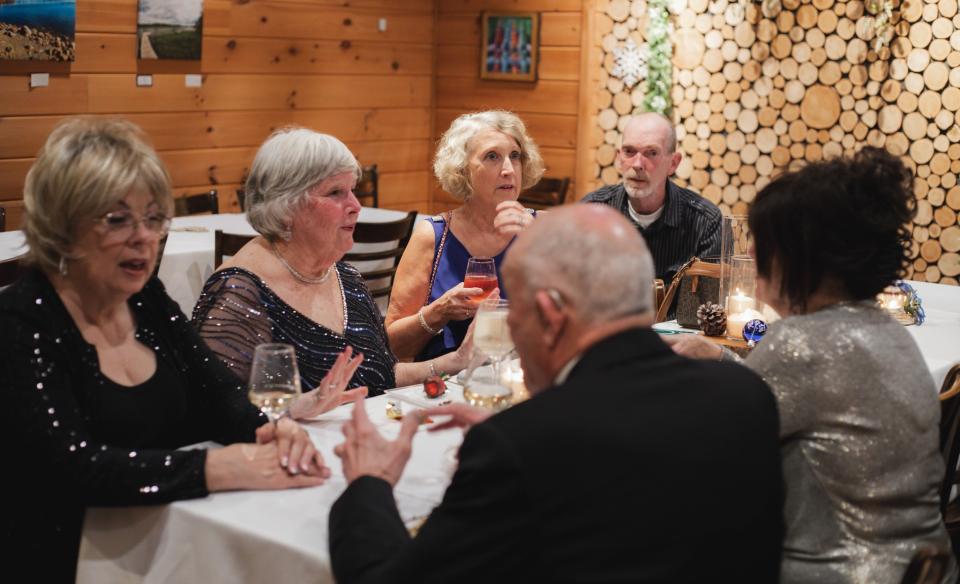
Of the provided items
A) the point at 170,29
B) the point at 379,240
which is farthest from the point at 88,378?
the point at 170,29

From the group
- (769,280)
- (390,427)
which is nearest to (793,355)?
(769,280)

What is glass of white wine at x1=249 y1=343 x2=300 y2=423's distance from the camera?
77.4 inches

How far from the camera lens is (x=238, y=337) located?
8.46ft

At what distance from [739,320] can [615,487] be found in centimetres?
194

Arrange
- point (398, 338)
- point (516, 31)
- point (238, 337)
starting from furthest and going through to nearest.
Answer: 1. point (516, 31)
2. point (398, 338)
3. point (238, 337)

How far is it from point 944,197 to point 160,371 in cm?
513

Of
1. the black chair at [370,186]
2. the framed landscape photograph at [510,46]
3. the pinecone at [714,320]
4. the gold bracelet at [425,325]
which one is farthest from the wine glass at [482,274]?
the framed landscape photograph at [510,46]

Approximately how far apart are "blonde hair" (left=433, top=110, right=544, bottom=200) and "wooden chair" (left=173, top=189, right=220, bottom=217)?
2.56m

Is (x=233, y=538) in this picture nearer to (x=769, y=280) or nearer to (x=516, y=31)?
(x=769, y=280)

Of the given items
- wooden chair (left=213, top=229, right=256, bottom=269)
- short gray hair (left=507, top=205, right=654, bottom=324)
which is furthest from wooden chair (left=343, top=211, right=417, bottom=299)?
short gray hair (left=507, top=205, right=654, bottom=324)

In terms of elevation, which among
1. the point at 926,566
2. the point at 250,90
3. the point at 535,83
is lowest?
the point at 926,566

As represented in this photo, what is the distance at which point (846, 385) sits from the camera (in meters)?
1.83

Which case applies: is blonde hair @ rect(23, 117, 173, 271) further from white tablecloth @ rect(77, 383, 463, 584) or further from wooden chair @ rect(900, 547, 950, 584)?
wooden chair @ rect(900, 547, 950, 584)

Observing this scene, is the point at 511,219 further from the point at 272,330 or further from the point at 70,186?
the point at 70,186
